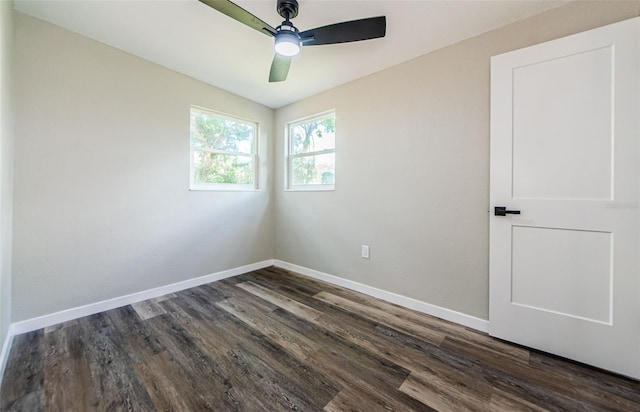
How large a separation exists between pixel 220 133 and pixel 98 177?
138cm

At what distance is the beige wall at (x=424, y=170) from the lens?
1.95 meters

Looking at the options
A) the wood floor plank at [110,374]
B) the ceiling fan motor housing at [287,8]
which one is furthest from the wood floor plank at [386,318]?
the ceiling fan motor housing at [287,8]

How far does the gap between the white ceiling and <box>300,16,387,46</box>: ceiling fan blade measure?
0.68ft

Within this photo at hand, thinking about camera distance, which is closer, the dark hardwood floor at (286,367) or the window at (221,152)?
the dark hardwood floor at (286,367)

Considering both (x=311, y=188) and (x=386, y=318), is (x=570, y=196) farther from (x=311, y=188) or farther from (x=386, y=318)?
(x=311, y=188)

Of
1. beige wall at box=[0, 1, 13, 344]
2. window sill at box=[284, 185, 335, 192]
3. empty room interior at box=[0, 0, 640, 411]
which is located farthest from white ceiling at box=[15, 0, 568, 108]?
window sill at box=[284, 185, 335, 192]

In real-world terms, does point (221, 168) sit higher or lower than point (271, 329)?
higher

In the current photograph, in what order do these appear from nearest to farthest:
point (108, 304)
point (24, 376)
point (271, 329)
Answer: point (24, 376) → point (271, 329) → point (108, 304)

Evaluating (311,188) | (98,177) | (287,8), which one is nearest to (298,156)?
(311,188)

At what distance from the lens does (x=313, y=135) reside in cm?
333

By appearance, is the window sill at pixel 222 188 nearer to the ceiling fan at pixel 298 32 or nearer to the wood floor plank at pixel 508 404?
the ceiling fan at pixel 298 32

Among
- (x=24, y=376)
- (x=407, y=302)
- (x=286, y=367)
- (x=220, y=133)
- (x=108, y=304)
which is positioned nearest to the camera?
(x=24, y=376)

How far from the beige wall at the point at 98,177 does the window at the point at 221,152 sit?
6.0 inches

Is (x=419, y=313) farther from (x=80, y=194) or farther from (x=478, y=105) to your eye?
(x=80, y=194)
